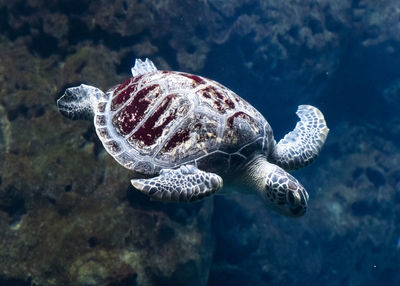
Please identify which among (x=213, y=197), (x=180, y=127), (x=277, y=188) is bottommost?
(x=213, y=197)

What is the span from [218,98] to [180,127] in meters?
0.64

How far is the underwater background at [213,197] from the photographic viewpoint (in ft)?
14.2

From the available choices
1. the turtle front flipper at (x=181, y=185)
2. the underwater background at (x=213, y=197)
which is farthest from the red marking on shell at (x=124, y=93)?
the turtle front flipper at (x=181, y=185)

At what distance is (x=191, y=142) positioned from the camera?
10.8ft

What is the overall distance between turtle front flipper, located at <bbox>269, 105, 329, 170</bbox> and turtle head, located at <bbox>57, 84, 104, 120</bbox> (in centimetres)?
279

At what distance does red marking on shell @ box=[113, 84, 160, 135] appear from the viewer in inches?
145

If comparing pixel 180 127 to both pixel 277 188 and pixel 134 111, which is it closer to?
pixel 134 111

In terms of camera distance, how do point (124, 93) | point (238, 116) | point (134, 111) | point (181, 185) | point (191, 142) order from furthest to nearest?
point (124, 93) < point (134, 111) < point (238, 116) < point (191, 142) < point (181, 185)

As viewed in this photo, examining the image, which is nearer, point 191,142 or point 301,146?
point 191,142

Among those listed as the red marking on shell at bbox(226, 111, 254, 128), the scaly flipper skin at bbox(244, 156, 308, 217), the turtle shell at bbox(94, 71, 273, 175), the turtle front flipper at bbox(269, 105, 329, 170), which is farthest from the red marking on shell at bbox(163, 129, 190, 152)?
the turtle front flipper at bbox(269, 105, 329, 170)

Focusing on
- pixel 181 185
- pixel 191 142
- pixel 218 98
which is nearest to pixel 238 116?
pixel 218 98

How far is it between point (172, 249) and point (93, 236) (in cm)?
130

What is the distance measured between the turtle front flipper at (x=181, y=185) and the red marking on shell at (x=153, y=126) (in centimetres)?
54

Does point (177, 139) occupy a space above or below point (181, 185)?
above
